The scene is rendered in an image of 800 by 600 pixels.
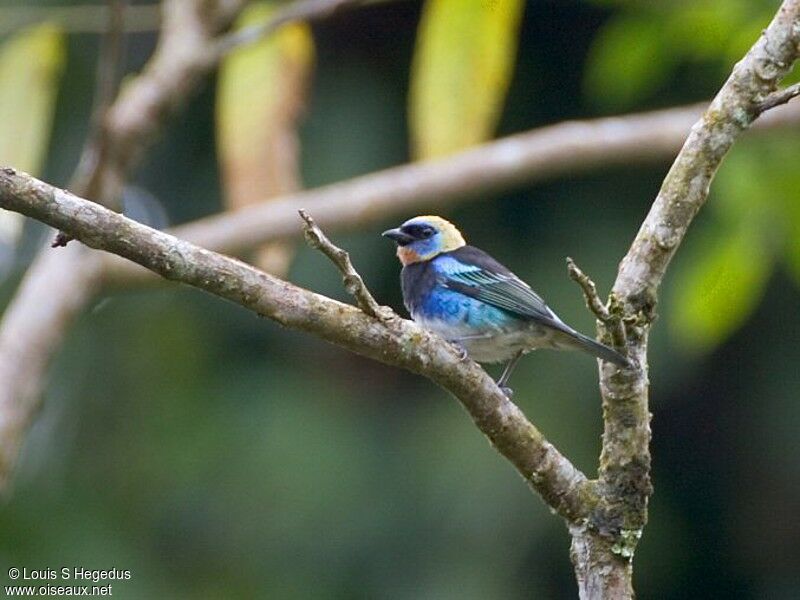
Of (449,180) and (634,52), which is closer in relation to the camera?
(634,52)

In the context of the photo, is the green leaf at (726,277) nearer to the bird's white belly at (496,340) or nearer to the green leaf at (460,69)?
the bird's white belly at (496,340)

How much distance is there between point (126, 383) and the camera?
863 cm

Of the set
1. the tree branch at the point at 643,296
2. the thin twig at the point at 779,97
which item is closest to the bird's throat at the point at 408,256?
the tree branch at the point at 643,296

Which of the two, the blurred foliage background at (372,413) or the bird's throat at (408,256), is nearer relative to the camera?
the bird's throat at (408,256)

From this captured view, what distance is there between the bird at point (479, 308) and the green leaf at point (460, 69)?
0.51m

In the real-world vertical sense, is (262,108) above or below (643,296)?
above

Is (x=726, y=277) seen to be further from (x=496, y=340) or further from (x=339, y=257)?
(x=339, y=257)

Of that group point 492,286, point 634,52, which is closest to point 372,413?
point 492,286

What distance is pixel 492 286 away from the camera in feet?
15.4

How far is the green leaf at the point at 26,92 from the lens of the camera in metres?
4.51

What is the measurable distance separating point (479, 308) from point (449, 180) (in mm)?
741

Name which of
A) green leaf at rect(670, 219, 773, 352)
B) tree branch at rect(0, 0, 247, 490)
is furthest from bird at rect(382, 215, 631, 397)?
tree branch at rect(0, 0, 247, 490)

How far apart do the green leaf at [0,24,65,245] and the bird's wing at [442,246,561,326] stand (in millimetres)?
1486

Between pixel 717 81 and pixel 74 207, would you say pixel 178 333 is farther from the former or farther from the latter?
pixel 74 207
